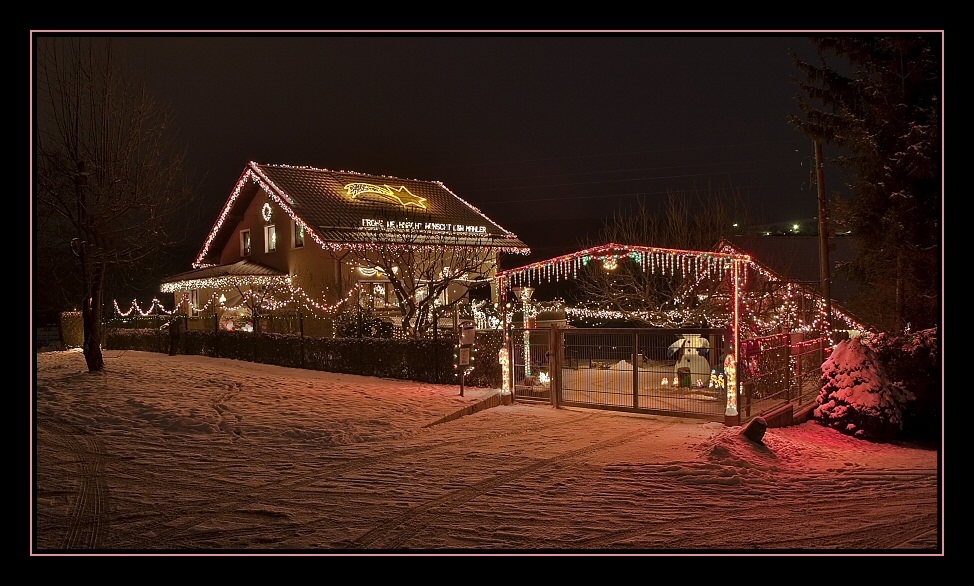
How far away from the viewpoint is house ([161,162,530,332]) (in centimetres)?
2327

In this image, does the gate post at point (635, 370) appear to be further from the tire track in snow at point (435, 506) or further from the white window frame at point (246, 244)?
the white window frame at point (246, 244)

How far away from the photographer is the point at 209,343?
2198 centimetres

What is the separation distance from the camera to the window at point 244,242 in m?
30.8

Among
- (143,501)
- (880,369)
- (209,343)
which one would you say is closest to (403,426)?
(143,501)

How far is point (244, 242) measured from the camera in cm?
3108

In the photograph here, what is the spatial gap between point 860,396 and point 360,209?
1991cm

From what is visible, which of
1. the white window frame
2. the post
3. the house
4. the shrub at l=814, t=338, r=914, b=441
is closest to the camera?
the shrub at l=814, t=338, r=914, b=441

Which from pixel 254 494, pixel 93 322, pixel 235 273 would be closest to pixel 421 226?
pixel 235 273

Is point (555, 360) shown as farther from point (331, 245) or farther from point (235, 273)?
point (235, 273)

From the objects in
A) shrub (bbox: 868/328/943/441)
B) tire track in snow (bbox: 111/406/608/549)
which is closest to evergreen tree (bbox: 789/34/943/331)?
shrub (bbox: 868/328/943/441)

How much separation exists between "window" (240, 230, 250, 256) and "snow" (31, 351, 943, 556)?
18.8m

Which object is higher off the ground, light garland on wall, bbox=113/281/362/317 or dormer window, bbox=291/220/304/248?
dormer window, bbox=291/220/304/248

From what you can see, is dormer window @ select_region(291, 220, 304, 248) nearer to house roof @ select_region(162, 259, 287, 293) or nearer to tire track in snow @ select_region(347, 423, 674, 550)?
house roof @ select_region(162, 259, 287, 293)

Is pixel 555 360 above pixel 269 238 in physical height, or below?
below
